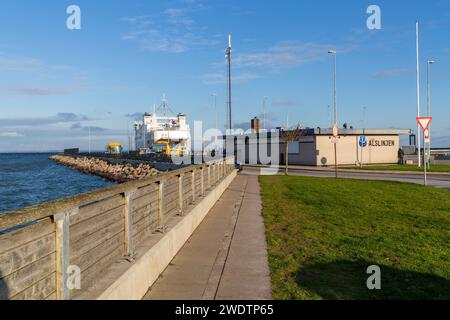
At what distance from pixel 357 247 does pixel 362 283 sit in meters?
2.34

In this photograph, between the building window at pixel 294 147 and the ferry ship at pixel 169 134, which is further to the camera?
the ferry ship at pixel 169 134

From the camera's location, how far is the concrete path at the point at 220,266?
19.3 feet

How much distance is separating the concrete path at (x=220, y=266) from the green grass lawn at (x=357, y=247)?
264 mm

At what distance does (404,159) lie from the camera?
49.1 metres

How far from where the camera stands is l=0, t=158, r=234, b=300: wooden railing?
326 cm

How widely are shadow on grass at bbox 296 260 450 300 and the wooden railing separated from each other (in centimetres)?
245

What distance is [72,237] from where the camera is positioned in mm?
4238

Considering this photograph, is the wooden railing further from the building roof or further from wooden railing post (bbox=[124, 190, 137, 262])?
the building roof

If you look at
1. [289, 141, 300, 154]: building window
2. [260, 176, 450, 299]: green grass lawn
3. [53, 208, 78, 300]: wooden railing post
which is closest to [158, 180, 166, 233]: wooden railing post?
[260, 176, 450, 299]: green grass lawn

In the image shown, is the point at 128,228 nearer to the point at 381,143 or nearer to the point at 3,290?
the point at 3,290

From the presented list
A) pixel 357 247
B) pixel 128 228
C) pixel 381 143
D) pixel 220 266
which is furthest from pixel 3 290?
pixel 381 143

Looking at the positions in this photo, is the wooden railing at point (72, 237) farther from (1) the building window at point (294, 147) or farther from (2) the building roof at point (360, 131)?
(1) the building window at point (294, 147)

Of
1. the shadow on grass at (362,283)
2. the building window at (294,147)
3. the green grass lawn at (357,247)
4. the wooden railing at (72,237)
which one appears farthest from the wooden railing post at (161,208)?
the building window at (294,147)

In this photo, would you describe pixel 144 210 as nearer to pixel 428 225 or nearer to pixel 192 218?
pixel 192 218
